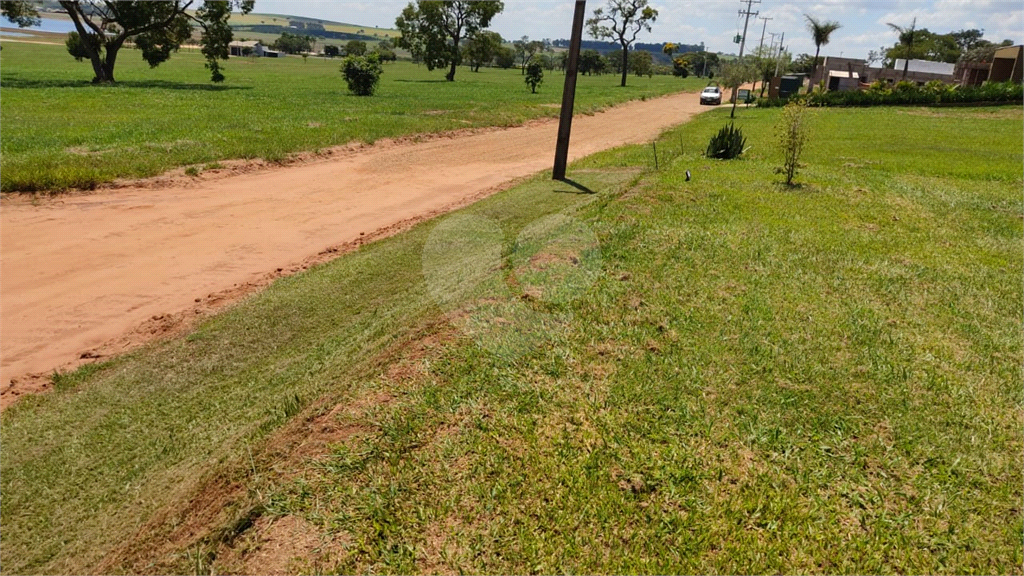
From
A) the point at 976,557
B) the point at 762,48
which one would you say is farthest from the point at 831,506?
the point at 762,48

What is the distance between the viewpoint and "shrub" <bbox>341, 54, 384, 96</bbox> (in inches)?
1351

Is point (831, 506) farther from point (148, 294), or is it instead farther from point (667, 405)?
point (148, 294)

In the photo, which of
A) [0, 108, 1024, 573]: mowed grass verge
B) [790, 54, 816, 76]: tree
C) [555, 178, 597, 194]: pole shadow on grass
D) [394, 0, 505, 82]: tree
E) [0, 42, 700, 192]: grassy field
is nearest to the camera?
[0, 108, 1024, 573]: mowed grass verge

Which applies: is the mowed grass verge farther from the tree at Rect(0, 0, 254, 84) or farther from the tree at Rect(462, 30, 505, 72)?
the tree at Rect(462, 30, 505, 72)

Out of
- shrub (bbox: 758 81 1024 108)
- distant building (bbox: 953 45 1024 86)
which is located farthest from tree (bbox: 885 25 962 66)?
shrub (bbox: 758 81 1024 108)

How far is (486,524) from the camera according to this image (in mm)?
2834

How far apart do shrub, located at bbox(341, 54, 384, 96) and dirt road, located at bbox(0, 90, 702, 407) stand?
67.9ft

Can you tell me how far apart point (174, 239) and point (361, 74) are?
93.1 feet

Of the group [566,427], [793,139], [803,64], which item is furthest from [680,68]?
[566,427]

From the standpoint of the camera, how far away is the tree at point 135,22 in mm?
36125

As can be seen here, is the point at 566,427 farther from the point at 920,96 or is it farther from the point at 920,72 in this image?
the point at 920,72

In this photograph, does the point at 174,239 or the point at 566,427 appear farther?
the point at 174,239

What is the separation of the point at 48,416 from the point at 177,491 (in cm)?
196

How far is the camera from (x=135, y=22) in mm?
37250
